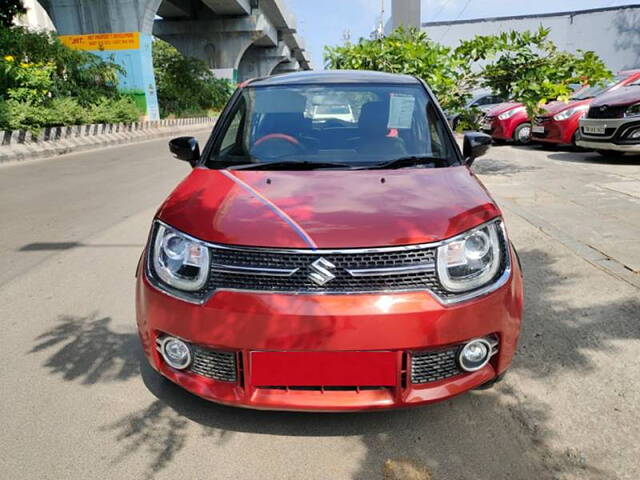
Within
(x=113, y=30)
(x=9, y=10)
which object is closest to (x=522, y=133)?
(x=113, y=30)

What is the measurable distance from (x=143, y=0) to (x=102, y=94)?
19.5ft

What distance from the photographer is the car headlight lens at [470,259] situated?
7.16ft

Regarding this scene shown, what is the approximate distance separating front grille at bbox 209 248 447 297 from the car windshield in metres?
0.95

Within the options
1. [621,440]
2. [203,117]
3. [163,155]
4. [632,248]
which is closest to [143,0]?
[203,117]

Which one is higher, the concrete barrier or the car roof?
the car roof

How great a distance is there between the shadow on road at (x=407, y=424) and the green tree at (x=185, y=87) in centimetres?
3004

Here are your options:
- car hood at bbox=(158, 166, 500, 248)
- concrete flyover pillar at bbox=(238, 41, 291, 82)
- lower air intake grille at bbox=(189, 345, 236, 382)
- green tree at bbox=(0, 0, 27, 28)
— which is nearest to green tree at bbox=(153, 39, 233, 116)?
green tree at bbox=(0, 0, 27, 28)

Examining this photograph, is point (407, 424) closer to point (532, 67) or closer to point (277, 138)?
point (277, 138)

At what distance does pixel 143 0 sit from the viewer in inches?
943

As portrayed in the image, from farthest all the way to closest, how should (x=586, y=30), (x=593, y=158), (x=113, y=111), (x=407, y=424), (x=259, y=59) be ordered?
(x=259, y=59) → (x=586, y=30) → (x=113, y=111) → (x=593, y=158) → (x=407, y=424)

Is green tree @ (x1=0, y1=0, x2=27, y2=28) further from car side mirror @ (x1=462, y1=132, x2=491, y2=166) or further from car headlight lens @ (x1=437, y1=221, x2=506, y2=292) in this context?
car headlight lens @ (x1=437, y1=221, x2=506, y2=292)

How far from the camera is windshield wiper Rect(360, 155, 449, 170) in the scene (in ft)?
9.69

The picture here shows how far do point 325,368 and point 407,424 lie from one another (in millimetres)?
602

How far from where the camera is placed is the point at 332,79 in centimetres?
374
